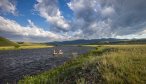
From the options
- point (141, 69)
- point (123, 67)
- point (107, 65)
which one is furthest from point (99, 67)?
point (141, 69)

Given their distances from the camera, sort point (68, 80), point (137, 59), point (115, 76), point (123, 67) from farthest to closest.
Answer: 1. point (137, 59)
2. point (68, 80)
3. point (123, 67)
4. point (115, 76)

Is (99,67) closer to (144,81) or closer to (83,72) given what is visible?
(83,72)

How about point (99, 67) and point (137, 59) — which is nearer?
point (99, 67)

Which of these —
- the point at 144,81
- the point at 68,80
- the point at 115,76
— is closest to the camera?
the point at 144,81

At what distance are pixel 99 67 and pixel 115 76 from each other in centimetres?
229

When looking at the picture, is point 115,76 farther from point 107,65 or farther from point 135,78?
point 107,65

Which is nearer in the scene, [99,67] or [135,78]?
[135,78]

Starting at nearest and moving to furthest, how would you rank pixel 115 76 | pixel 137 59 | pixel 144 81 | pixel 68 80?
pixel 144 81 → pixel 115 76 → pixel 68 80 → pixel 137 59

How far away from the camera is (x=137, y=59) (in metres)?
14.9

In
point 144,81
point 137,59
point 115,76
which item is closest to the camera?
point 144,81

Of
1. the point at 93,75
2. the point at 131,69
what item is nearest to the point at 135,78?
the point at 131,69

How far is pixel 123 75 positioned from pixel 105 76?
1.12 m

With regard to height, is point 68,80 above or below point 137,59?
below

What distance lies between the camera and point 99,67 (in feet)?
45.1
